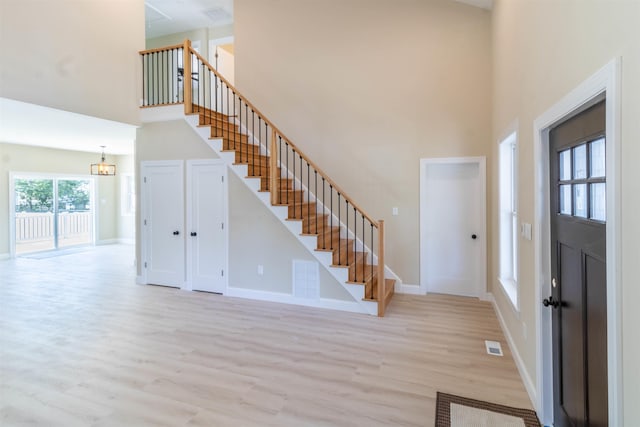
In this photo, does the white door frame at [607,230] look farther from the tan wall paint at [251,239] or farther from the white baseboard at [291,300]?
the tan wall paint at [251,239]

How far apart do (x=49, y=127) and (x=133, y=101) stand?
177 centimetres

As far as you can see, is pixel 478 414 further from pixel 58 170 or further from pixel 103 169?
pixel 58 170

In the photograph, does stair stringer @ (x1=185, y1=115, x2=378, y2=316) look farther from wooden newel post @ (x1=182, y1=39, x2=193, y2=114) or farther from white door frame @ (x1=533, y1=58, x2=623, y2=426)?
white door frame @ (x1=533, y1=58, x2=623, y2=426)

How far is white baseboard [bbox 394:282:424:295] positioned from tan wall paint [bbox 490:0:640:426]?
1.39 metres

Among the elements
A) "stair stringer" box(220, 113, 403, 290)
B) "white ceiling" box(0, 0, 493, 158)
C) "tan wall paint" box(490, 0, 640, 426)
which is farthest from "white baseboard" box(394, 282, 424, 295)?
"white ceiling" box(0, 0, 493, 158)

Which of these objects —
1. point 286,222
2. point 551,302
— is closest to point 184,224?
point 286,222

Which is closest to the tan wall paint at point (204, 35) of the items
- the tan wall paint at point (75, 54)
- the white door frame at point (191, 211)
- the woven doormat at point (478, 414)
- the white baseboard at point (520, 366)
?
the tan wall paint at point (75, 54)

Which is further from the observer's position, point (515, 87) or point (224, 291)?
point (224, 291)

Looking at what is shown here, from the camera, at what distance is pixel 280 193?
502 cm

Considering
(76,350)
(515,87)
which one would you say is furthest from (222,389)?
(515,87)

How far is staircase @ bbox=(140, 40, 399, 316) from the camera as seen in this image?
4559 millimetres

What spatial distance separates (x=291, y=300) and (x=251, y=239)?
111cm

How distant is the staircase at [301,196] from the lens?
4559mm

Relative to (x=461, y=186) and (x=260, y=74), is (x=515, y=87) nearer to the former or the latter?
(x=461, y=186)
